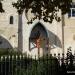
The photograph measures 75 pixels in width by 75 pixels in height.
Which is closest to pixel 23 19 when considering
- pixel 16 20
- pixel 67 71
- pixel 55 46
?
pixel 16 20

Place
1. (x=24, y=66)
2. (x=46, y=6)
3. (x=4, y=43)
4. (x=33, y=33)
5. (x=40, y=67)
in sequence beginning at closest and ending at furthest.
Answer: (x=24, y=66) < (x=40, y=67) < (x=46, y=6) < (x=4, y=43) < (x=33, y=33)

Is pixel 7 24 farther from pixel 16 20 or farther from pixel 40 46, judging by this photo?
pixel 40 46

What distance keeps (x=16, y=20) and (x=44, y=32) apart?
295 cm

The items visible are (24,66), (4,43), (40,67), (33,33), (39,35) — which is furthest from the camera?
(33,33)

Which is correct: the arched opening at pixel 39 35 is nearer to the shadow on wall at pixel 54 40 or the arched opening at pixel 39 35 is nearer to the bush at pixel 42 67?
the shadow on wall at pixel 54 40

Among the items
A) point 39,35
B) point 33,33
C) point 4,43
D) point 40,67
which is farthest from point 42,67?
point 33,33

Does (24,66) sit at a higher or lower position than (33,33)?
lower

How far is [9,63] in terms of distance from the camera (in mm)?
16000

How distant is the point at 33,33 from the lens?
4356 cm

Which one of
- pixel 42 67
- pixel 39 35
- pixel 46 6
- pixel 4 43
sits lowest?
pixel 42 67

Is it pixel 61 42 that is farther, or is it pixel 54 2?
pixel 61 42

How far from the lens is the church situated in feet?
140

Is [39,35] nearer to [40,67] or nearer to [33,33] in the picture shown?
[33,33]

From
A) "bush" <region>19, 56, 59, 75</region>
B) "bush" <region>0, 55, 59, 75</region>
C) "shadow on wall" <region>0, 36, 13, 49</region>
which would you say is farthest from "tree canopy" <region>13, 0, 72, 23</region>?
"shadow on wall" <region>0, 36, 13, 49</region>
